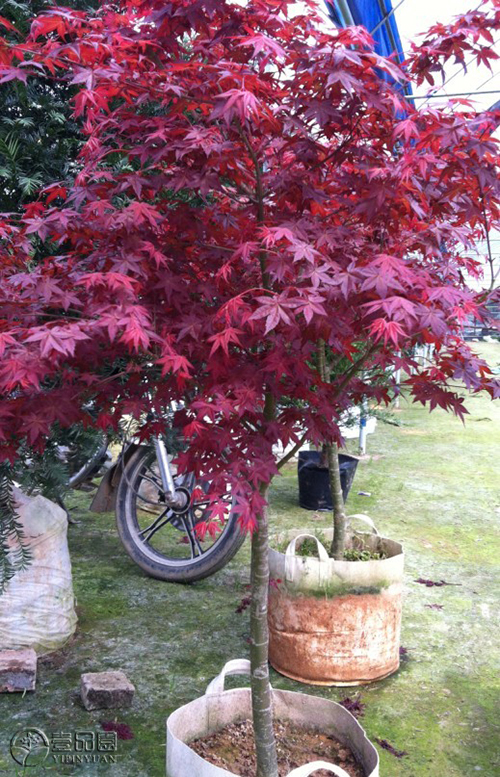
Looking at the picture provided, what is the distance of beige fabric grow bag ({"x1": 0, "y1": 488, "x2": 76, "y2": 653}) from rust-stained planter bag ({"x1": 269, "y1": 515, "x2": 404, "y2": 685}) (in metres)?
0.78

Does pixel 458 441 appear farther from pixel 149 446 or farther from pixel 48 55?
pixel 48 55

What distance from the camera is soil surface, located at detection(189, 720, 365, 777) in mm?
1812

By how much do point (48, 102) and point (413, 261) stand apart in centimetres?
180

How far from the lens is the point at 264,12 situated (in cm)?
148

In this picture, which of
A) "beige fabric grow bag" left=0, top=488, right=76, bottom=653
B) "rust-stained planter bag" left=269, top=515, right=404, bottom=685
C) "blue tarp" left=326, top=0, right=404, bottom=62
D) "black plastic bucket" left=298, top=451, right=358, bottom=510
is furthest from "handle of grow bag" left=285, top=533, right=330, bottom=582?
"blue tarp" left=326, top=0, right=404, bottom=62

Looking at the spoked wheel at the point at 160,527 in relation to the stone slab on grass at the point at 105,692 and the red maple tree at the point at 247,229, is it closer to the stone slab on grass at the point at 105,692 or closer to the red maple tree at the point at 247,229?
the stone slab on grass at the point at 105,692

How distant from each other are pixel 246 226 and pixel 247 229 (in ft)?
0.10

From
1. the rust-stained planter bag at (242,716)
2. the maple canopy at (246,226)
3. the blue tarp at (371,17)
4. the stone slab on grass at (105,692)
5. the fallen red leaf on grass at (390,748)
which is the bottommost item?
the fallen red leaf on grass at (390,748)

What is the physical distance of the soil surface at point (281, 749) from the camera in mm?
1812

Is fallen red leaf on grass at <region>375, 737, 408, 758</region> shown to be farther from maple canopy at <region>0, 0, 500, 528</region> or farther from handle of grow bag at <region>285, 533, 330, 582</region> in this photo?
maple canopy at <region>0, 0, 500, 528</region>

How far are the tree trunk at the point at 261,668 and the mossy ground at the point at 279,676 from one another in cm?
41

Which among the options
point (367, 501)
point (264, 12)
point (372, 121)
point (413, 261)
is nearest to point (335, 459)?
point (413, 261)

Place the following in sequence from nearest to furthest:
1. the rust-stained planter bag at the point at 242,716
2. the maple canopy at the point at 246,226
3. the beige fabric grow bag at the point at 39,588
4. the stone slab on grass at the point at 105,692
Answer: the maple canopy at the point at 246,226 → the rust-stained planter bag at the point at 242,716 → the stone slab on grass at the point at 105,692 → the beige fabric grow bag at the point at 39,588

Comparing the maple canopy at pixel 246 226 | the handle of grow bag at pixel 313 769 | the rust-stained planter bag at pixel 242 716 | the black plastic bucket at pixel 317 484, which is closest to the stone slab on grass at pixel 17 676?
the rust-stained planter bag at pixel 242 716
